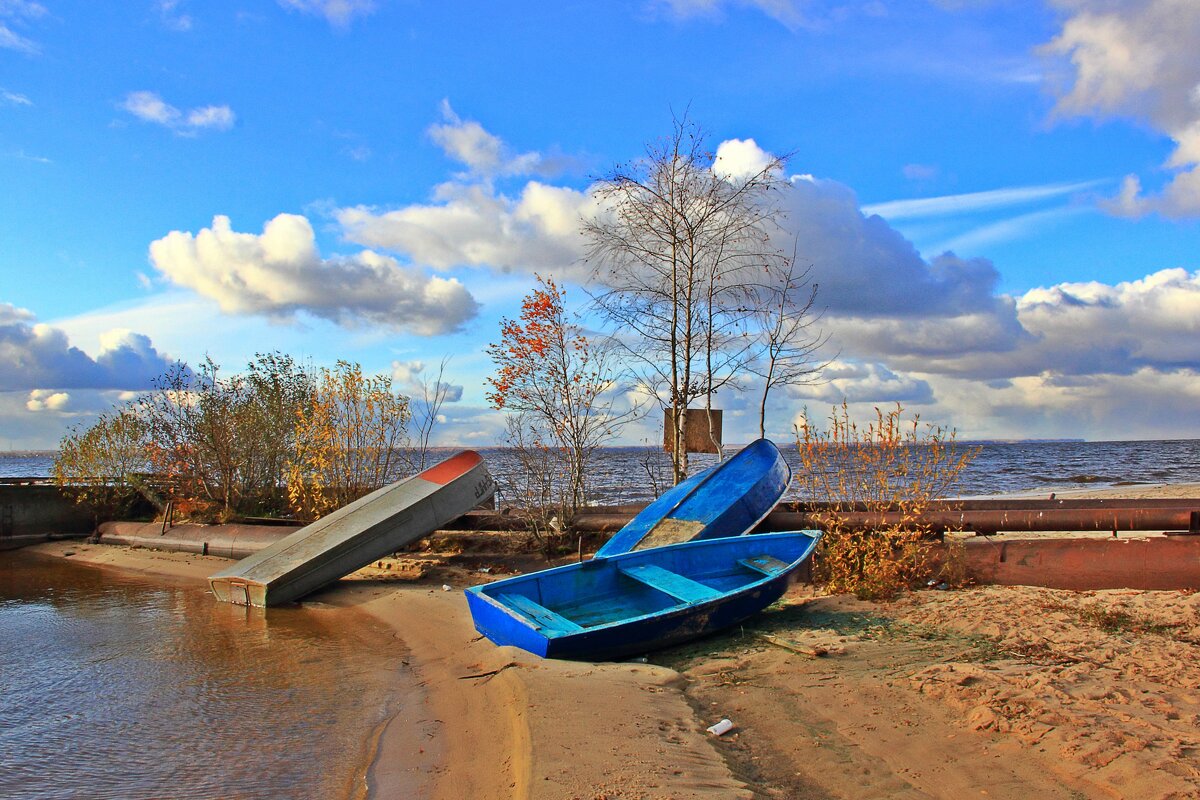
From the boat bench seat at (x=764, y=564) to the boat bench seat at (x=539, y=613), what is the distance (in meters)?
2.57

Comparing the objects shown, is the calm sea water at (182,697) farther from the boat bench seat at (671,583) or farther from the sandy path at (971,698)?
the sandy path at (971,698)

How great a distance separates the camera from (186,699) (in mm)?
6883

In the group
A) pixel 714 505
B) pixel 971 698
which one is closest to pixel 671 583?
pixel 714 505

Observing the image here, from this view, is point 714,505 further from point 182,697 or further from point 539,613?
point 182,697

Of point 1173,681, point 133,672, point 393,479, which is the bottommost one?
point 133,672

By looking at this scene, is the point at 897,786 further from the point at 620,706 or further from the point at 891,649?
the point at 891,649

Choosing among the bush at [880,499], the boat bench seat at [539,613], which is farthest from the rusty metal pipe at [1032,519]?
the boat bench seat at [539,613]

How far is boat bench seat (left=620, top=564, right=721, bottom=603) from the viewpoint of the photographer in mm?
7703

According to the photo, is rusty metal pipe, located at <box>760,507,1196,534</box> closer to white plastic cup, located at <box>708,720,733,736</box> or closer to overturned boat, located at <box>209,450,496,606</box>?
white plastic cup, located at <box>708,720,733,736</box>

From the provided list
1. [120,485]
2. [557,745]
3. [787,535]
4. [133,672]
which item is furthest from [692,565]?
[120,485]

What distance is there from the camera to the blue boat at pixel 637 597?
6.68 metres

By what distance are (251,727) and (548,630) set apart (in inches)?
94.5

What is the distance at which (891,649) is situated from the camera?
6.48 meters

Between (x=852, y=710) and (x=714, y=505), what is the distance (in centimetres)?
544
